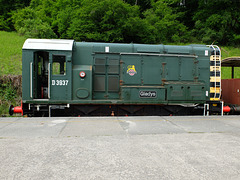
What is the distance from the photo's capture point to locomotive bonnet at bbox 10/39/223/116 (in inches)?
300

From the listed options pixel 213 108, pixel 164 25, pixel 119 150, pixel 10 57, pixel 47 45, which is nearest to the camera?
pixel 119 150

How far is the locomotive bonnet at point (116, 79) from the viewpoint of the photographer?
25.0ft

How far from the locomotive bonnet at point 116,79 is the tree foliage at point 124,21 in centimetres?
1358

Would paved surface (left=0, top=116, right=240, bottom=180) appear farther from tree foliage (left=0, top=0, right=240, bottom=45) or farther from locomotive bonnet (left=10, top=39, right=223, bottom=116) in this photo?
tree foliage (left=0, top=0, right=240, bottom=45)

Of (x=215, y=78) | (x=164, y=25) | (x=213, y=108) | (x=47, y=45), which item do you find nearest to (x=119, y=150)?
(x=47, y=45)

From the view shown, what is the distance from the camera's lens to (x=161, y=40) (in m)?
27.1

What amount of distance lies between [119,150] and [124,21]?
66.5ft

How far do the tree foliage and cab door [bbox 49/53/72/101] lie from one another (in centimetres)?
1420

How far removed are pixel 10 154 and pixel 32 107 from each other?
4.21 metres

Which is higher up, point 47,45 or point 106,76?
point 47,45

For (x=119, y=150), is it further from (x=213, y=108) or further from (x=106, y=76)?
(x=213, y=108)

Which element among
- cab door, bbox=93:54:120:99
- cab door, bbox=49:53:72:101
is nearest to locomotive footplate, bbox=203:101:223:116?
cab door, bbox=93:54:120:99

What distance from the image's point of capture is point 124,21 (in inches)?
868

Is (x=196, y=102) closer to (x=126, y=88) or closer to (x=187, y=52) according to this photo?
(x=187, y=52)
